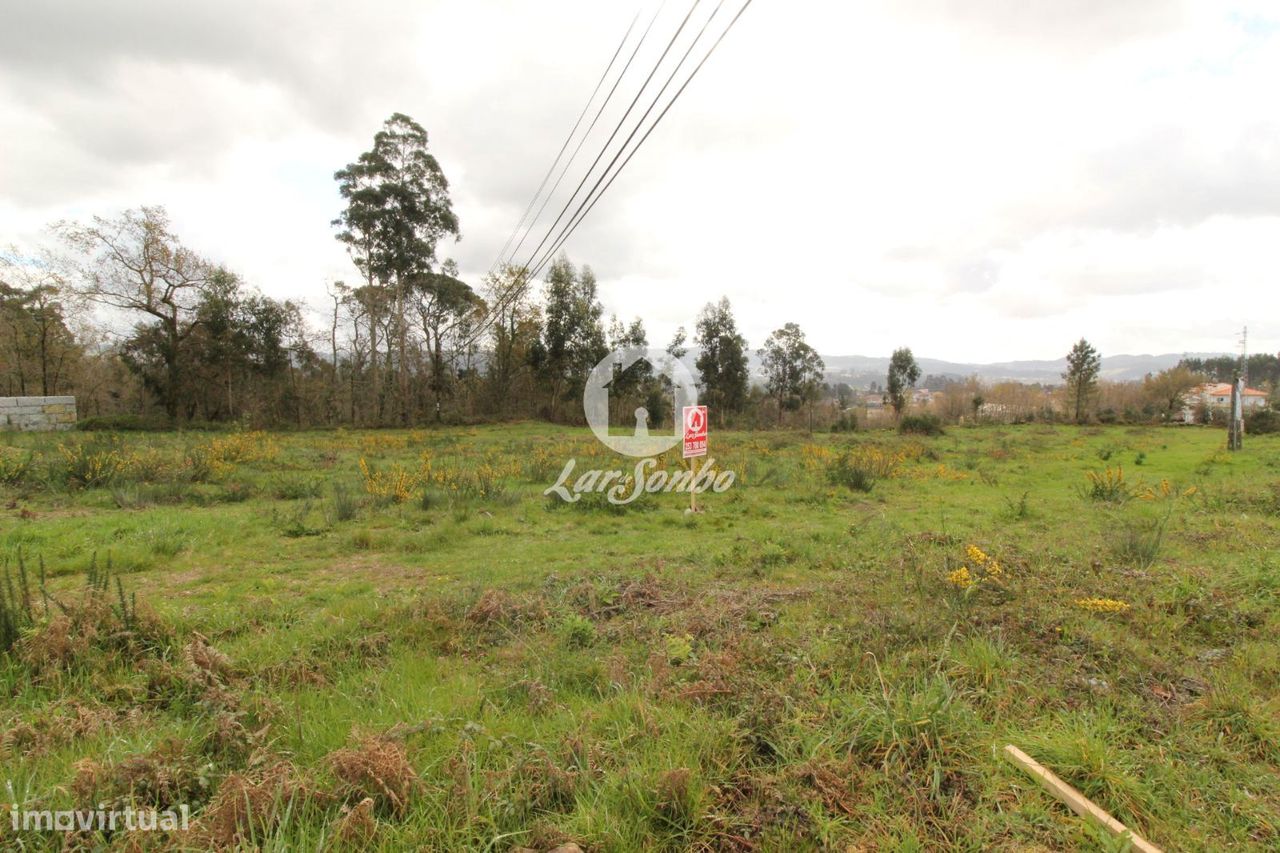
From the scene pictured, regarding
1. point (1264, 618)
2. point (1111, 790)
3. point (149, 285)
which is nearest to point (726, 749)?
point (1111, 790)

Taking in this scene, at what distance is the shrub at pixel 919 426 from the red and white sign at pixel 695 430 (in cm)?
2258

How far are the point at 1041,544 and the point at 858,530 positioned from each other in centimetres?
195

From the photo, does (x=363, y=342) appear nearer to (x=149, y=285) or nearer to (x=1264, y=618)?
(x=149, y=285)

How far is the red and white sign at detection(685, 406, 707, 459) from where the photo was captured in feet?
28.5

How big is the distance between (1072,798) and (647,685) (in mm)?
1843

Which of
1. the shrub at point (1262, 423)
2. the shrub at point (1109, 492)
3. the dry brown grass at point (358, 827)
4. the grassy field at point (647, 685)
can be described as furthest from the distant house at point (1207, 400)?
the dry brown grass at point (358, 827)

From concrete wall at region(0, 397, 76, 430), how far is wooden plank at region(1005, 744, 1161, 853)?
83.1ft

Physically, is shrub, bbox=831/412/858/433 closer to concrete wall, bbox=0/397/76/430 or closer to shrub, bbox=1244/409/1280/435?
shrub, bbox=1244/409/1280/435

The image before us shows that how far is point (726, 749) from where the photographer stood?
88.7 inches

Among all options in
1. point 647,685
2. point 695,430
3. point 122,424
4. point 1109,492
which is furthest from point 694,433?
point 122,424

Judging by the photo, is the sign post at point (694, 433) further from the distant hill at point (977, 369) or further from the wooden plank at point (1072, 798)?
the distant hill at point (977, 369)

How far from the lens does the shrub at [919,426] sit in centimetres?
2752

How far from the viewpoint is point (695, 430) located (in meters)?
8.84

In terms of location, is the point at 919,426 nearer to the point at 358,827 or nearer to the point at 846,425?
the point at 846,425
